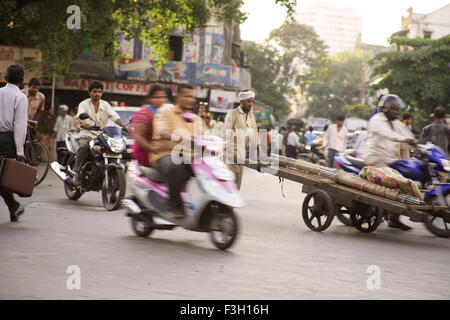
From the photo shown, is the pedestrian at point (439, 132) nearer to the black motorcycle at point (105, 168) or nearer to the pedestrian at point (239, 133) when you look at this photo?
the pedestrian at point (239, 133)

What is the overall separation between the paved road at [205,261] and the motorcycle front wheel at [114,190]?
0.52ft

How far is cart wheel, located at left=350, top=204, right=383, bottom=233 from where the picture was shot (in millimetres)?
9445

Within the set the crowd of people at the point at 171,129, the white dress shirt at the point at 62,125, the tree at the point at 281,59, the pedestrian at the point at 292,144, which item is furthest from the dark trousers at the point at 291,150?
the tree at the point at 281,59

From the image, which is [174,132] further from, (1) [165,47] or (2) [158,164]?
(1) [165,47]

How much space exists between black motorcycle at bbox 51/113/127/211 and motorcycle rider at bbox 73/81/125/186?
96mm

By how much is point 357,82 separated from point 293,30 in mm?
36838

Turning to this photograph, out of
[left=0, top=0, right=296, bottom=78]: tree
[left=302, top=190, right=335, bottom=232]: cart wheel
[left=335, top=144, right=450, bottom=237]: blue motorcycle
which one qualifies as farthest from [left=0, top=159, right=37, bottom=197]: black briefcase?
[left=0, top=0, right=296, bottom=78]: tree

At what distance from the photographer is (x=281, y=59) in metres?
60.0

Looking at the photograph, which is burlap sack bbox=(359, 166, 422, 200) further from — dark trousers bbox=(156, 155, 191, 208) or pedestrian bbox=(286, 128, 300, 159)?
pedestrian bbox=(286, 128, 300, 159)

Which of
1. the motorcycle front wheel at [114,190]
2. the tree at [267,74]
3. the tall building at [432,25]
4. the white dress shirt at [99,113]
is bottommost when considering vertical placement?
the motorcycle front wheel at [114,190]

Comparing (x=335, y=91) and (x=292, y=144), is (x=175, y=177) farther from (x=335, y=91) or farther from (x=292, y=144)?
(x=335, y=91)

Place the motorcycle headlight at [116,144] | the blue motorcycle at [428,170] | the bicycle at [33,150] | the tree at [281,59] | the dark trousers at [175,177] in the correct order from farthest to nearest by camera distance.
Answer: the tree at [281,59], the bicycle at [33,150], the motorcycle headlight at [116,144], the blue motorcycle at [428,170], the dark trousers at [175,177]

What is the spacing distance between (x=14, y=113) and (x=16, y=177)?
30.5 inches

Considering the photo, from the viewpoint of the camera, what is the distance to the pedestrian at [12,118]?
27.1 feet
